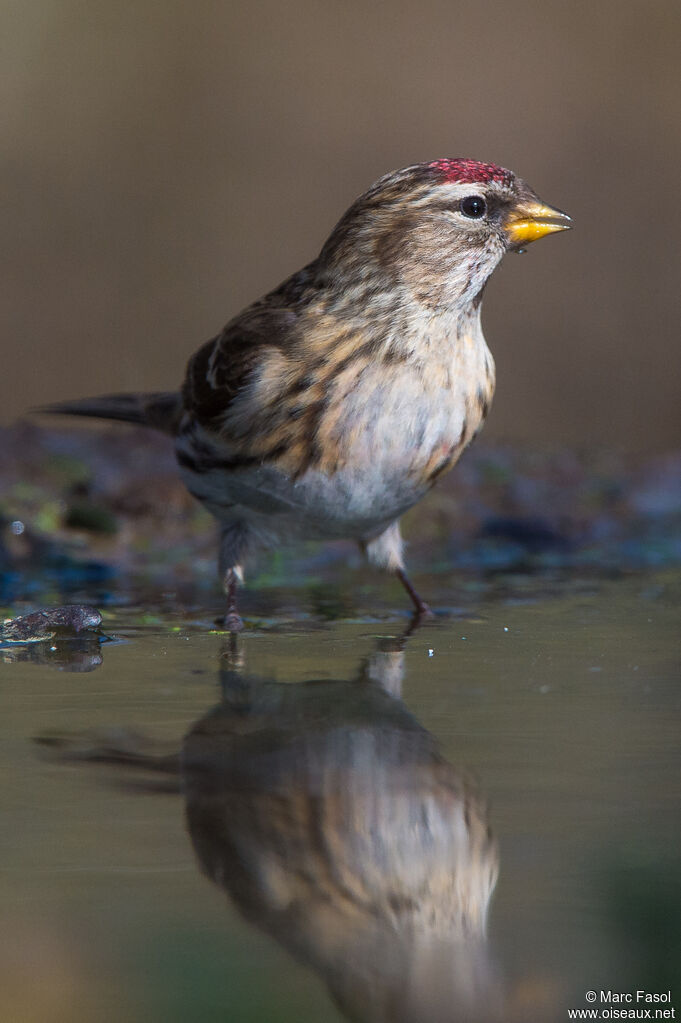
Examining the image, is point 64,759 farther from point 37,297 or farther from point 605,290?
point 605,290

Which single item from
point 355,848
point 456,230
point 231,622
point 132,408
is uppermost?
point 456,230

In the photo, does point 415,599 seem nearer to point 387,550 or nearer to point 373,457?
point 387,550

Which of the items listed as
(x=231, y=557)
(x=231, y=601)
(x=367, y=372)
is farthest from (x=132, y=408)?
(x=367, y=372)

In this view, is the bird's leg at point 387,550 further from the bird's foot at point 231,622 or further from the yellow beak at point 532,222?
the yellow beak at point 532,222

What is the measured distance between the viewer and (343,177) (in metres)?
9.36

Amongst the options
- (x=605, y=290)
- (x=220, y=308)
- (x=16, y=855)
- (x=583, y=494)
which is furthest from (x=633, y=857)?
(x=605, y=290)

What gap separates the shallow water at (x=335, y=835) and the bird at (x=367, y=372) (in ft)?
2.12

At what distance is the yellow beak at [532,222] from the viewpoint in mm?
3719

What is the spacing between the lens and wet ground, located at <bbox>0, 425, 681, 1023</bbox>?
5.20 feet

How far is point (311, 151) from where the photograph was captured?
9.50 metres

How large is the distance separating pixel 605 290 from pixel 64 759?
7.47 metres

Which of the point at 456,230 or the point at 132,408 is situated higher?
the point at 456,230

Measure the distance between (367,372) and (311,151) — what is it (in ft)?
20.4

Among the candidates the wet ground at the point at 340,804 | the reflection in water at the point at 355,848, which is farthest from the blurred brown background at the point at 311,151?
the reflection in water at the point at 355,848
